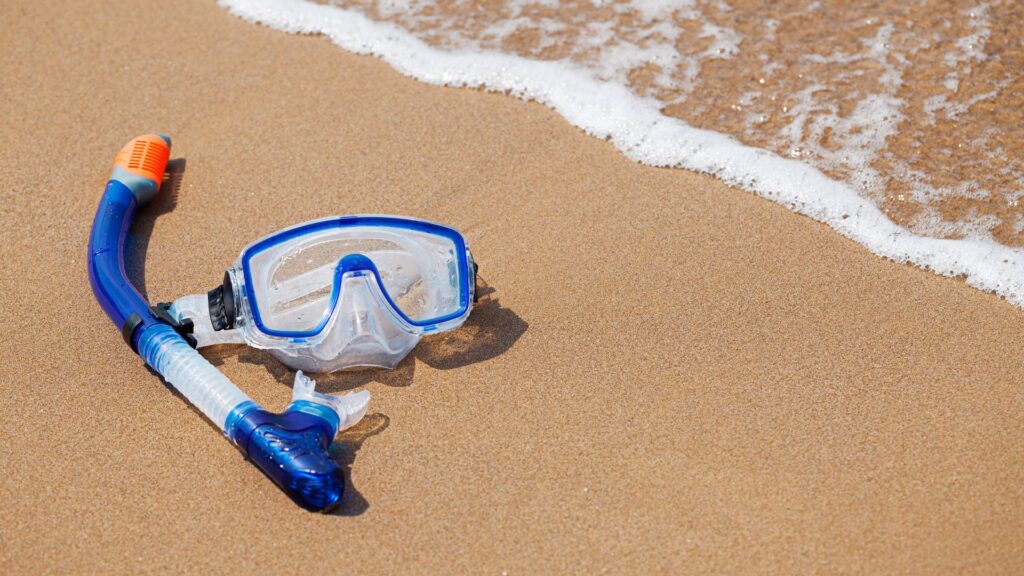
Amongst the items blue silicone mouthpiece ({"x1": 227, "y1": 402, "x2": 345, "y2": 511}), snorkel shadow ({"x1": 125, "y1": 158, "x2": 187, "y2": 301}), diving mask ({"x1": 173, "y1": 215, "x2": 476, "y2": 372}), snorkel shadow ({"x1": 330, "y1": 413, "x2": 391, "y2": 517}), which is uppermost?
diving mask ({"x1": 173, "y1": 215, "x2": 476, "y2": 372})

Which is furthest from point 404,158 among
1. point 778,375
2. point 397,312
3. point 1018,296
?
point 1018,296

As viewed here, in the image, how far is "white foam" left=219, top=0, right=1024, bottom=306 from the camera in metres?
3.64

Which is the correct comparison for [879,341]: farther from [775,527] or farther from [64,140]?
[64,140]

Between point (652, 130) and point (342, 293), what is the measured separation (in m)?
1.74

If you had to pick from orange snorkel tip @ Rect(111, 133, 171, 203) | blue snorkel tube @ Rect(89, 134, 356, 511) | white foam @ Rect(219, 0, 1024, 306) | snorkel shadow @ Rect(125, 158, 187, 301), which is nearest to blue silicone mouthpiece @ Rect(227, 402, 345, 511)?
blue snorkel tube @ Rect(89, 134, 356, 511)

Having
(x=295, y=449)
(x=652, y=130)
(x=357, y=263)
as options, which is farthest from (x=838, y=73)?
(x=295, y=449)

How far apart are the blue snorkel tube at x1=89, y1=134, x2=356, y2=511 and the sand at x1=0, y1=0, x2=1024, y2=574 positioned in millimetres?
110

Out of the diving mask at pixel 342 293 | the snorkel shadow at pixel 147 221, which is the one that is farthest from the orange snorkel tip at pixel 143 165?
the diving mask at pixel 342 293

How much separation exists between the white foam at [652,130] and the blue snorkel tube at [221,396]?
1.64m

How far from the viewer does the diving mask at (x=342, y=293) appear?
3020 millimetres

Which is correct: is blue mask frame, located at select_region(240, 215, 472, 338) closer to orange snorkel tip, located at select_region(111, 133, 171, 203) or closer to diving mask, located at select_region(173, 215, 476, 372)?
diving mask, located at select_region(173, 215, 476, 372)

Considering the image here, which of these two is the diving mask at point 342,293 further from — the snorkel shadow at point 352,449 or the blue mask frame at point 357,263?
the snorkel shadow at point 352,449

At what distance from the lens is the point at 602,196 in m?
3.88

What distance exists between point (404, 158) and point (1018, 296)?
2.25m
